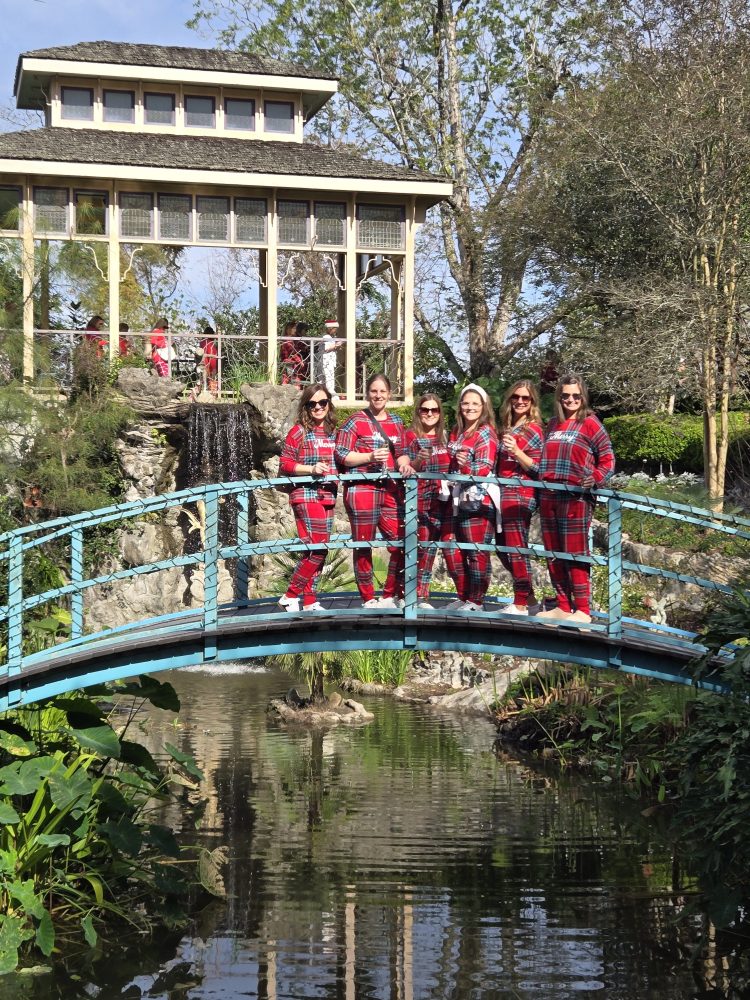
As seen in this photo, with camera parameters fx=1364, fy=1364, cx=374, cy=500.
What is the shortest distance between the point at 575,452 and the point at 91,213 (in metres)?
16.1

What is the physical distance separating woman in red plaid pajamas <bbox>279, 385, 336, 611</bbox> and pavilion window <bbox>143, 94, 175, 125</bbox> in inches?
686

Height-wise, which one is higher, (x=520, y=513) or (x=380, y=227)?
(x=380, y=227)

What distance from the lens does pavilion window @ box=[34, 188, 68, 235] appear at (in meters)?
21.8

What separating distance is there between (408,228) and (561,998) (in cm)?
1807

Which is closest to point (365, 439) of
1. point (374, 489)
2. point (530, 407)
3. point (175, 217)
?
point (374, 489)

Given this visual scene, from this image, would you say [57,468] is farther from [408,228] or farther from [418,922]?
[418,922]

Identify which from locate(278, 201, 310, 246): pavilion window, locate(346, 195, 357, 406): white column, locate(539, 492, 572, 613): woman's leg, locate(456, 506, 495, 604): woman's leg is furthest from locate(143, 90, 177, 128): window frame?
locate(539, 492, 572, 613): woman's leg

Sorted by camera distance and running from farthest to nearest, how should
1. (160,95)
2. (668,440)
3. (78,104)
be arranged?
(160,95) < (78,104) < (668,440)

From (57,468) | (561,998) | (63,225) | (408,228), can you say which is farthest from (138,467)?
(561,998)

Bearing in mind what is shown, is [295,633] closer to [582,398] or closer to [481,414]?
[481,414]

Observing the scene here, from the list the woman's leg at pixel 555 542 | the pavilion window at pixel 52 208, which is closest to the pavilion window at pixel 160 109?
the pavilion window at pixel 52 208

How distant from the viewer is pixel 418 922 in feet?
25.6

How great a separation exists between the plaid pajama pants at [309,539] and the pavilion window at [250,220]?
15.1m

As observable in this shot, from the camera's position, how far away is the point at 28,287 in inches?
806
